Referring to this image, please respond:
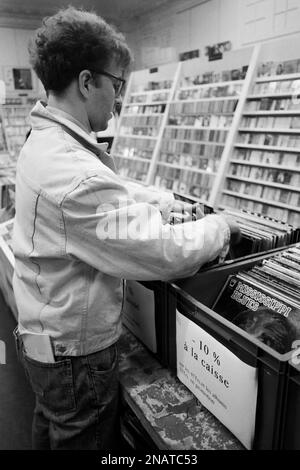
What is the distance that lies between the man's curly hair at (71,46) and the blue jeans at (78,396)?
82cm

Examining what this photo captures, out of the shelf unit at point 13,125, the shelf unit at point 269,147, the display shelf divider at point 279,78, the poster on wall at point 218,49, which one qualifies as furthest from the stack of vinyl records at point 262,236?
the shelf unit at point 13,125

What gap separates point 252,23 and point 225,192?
8.73ft

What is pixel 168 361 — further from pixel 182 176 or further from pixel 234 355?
pixel 182 176

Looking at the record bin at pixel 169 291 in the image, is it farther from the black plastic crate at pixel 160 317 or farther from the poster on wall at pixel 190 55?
the poster on wall at pixel 190 55

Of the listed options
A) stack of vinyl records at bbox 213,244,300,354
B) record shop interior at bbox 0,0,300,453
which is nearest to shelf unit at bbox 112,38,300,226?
record shop interior at bbox 0,0,300,453

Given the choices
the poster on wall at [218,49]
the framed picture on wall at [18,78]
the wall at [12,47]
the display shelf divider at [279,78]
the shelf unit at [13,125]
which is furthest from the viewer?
the framed picture on wall at [18,78]

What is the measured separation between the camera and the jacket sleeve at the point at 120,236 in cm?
90

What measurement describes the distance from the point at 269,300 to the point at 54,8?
779cm

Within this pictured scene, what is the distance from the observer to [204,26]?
582 centimetres

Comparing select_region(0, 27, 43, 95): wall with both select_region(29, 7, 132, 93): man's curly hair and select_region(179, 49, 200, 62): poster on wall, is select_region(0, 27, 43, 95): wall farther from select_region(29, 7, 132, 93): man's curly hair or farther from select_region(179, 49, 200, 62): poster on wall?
select_region(29, 7, 132, 93): man's curly hair

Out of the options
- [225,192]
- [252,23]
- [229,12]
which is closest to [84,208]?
[225,192]

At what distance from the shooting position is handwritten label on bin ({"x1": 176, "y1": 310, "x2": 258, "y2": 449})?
88 centimetres

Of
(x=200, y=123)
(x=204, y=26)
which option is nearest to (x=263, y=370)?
(x=200, y=123)

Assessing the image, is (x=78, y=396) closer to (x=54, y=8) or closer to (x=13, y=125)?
(x=13, y=125)
